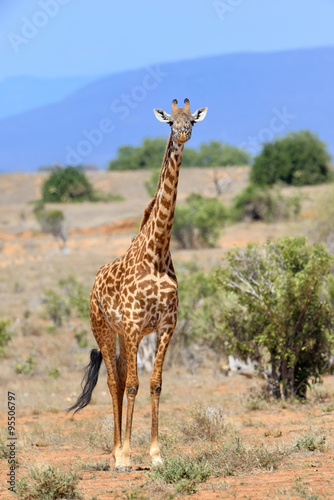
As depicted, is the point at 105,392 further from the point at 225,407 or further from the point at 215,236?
the point at 215,236

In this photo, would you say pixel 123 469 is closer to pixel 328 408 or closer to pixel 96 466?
pixel 96 466

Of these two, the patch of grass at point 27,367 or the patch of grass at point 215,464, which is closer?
the patch of grass at point 215,464

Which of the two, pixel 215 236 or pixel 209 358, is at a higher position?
pixel 215 236

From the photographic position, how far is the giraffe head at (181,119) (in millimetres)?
6945

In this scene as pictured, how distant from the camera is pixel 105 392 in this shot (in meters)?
13.9

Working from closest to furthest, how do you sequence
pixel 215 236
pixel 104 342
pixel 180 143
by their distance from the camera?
pixel 180 143
pixel 104 342
pixel 215 236

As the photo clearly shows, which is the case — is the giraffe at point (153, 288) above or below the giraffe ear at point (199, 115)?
below

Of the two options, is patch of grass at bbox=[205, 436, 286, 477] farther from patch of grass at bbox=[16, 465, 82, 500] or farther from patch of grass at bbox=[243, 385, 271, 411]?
patch of grass at bbox=[243, 385, 271, 411]

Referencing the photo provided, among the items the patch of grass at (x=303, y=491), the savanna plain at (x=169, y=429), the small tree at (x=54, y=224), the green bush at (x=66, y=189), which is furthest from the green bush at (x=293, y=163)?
the patch of grass at (x=303, y=491)

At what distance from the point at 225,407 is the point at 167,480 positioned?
5.12 meters

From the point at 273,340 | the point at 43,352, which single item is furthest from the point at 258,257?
the point at 43,352

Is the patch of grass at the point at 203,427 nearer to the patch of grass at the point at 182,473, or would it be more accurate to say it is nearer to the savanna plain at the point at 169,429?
the savanna plain at the point at 169,429

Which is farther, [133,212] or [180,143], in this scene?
[133,212]

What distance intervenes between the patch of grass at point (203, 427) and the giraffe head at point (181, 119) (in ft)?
11.6
